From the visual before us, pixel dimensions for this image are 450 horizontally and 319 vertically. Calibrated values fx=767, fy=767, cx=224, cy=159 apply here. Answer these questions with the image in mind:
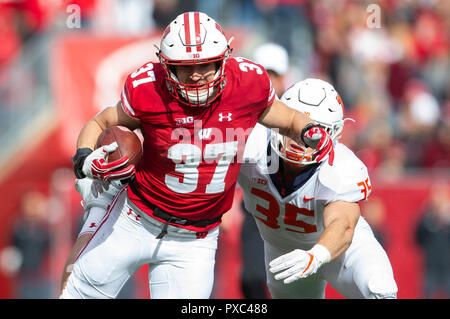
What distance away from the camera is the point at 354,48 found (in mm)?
10500

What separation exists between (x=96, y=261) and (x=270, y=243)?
1.46 m

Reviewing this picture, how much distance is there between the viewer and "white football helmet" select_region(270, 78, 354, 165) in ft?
15.0

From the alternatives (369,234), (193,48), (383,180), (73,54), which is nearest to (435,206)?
(383,180)

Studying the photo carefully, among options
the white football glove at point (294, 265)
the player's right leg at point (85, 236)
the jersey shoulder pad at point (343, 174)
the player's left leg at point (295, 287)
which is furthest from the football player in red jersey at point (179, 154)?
the player's left leg at point (295, 287)

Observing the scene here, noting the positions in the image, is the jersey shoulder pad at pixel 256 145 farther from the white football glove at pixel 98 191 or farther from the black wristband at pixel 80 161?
the black wristband at pixel 80 161

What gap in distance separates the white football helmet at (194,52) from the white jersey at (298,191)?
2.73ft

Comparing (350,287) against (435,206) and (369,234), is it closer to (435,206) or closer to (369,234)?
(369,234)

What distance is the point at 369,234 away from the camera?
5.04 metres

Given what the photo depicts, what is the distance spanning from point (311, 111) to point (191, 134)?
2.91 ft

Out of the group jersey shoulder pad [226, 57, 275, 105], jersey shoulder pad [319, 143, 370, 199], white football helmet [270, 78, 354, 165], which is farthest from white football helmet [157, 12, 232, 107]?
jersey shoulder pad [319, 143, 370, 199]

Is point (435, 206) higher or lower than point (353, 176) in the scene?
lower

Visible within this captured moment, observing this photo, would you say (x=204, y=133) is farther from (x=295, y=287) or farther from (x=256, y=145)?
(x=295, y=287)

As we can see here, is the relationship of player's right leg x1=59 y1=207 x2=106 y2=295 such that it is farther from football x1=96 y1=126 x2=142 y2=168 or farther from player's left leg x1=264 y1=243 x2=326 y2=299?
player's left leg x1=264 y1=243 x2=326 y2=299

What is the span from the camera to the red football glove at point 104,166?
3.94 metres
